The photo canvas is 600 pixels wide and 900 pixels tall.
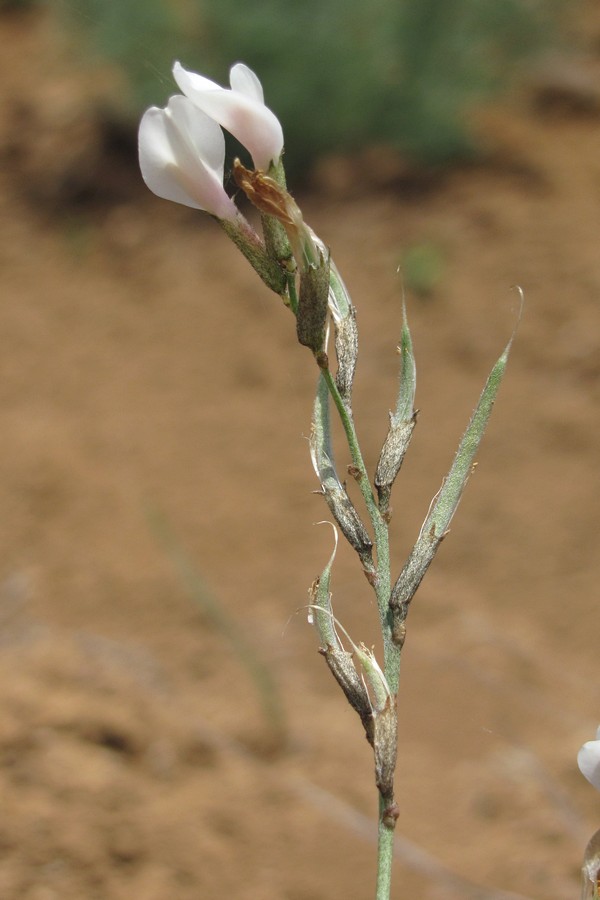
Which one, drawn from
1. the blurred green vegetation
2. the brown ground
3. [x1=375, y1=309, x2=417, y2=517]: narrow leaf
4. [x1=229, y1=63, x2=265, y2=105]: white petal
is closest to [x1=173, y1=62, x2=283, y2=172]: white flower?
[x1=229, y1=63, x2=265, y2=105]: white petal

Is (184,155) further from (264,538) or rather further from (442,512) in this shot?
(264,538)

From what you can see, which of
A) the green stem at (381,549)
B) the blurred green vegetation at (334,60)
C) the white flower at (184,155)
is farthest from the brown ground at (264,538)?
the white flower at (184,155)

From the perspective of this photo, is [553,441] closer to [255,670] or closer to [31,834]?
[255,670]

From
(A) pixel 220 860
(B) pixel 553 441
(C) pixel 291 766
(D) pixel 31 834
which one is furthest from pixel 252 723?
(B) pixel 553 441

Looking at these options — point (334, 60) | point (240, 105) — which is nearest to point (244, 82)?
point (240, 105)

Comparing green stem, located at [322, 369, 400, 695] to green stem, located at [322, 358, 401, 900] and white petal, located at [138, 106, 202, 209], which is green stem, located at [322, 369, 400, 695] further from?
white petal, located at [138, 106, 202, 209]
